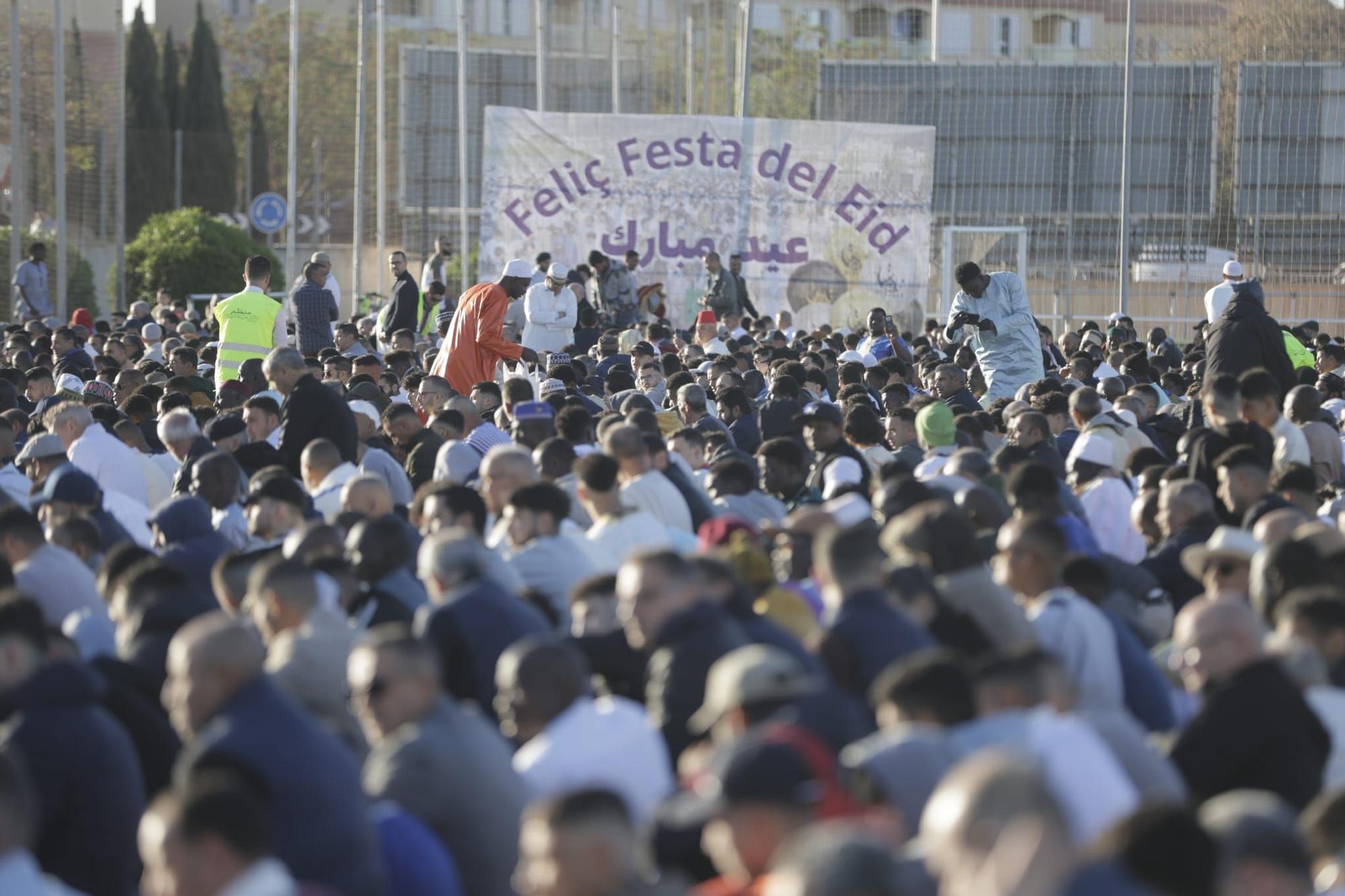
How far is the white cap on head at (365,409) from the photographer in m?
11.9

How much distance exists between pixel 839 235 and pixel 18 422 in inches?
702

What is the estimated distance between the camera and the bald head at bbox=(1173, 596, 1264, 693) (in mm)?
5008

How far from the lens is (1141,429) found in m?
11.7

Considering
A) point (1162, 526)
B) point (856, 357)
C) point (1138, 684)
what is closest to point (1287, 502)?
point (1162, 526)

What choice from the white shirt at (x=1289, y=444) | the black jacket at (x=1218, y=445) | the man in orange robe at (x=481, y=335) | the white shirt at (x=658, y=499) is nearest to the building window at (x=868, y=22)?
the man in orange robe at (x=481, y=335)

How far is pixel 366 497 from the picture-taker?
8000 mm

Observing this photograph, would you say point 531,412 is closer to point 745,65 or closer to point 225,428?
point 225,428

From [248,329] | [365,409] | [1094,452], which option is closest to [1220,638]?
[1094,452]

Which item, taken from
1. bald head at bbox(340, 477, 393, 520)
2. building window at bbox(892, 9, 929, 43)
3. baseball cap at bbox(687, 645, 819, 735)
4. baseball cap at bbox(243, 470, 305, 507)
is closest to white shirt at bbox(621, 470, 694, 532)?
bald head at bbox(340, 477, 393, 520)

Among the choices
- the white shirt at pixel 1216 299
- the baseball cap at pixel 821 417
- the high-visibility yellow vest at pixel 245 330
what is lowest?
the baseball cap at pixel 821 417

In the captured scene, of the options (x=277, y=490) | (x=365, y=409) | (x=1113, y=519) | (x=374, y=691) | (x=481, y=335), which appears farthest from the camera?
(x=481, y=335)

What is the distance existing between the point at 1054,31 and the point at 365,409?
56333 millimetres

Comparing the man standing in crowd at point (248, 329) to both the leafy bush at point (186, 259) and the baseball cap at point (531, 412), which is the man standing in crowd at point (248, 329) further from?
the leafy bush at point (186, 259)

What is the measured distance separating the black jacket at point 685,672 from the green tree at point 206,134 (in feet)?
172
